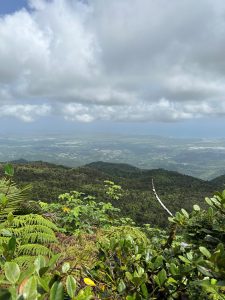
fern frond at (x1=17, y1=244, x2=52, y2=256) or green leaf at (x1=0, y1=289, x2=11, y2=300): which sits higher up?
Answer: green leaf at (x1=0, y1=289, x2=11, y2=300)

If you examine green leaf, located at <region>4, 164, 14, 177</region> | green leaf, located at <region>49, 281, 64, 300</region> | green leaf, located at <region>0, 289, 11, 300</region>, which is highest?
green leaf, located at <region>4, 164, 14, 177</region>

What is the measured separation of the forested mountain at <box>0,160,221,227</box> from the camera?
122 feet

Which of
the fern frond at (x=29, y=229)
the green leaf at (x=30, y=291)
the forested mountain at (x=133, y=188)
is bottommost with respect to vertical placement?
the forested mountain at (x=133, y=188)

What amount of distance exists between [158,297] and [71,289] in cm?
101

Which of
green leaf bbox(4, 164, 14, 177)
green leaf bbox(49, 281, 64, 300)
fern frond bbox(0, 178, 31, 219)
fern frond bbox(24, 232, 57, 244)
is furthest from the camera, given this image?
fern frond bbox(24, 232, 57, 244)

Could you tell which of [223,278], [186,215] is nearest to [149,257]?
[186,215]

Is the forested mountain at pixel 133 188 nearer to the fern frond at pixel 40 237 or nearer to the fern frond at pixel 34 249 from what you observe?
the fern frond at pixel 40 237

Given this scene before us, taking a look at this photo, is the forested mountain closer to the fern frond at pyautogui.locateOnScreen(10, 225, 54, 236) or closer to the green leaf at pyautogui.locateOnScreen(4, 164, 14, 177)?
the fern frond at pyautogui.locateOnScreen(10, 225, 54, 236)

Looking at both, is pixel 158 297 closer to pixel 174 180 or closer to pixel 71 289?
pixel 71 289

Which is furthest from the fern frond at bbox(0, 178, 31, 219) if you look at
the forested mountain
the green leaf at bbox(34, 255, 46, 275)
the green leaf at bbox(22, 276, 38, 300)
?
the forested mountain

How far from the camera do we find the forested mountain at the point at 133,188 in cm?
3731

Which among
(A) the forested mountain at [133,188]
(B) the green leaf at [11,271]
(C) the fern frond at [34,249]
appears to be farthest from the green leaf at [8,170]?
(A) the forested mountain at [133,188]

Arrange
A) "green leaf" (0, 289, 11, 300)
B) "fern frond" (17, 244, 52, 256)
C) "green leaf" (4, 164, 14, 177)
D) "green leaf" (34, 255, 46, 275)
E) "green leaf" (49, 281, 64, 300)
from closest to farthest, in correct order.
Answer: "green leaf" (0, 289, 11, 300)
"green leaf" (49, 281, 64, 300)
"green leaf" (34, 255, 46, 275)
"green leaf" (4, 164, 14, 177)
"fern frond" (17, 244, 52, 256)

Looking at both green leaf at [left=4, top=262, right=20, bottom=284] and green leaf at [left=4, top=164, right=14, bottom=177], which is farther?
green leaf at [left=4, top=164, right=14, bottom=177]
